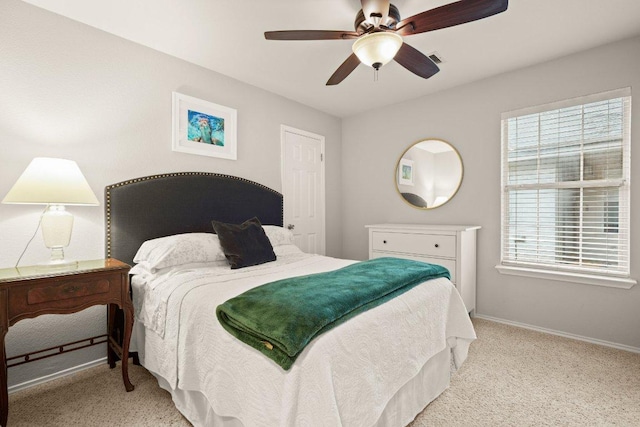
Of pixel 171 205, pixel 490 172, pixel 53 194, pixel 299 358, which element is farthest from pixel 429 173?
pixel 53 194

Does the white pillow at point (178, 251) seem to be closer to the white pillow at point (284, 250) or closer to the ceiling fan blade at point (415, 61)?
the white pillow at point (284, 250)

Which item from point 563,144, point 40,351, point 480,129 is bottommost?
point 40,351

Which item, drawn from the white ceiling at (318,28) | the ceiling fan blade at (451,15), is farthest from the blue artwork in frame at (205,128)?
the ceiling fan blade at (451,15)

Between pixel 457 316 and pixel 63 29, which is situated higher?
pixel 63 29

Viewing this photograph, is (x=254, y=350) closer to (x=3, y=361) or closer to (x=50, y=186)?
(x=3, y=361)

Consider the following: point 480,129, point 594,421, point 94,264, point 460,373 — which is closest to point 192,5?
point 94,264

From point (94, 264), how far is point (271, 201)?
68.6 inches

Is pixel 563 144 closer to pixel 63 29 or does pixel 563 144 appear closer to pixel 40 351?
pixel 63 29

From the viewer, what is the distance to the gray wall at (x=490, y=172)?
8.14ft

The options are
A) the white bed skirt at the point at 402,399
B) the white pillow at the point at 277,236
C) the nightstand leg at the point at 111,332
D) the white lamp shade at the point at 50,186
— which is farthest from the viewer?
the white pillow at the point at 277,236

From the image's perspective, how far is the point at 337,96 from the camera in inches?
140

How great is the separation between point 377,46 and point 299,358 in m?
1.63

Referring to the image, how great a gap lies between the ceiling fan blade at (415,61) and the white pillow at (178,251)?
1.88 meters

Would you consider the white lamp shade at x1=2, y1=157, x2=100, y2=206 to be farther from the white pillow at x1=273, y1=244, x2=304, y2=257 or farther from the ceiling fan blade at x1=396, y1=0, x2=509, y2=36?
the ceiling fan blade at x1=396, y1=0, x2=509, y2=36
